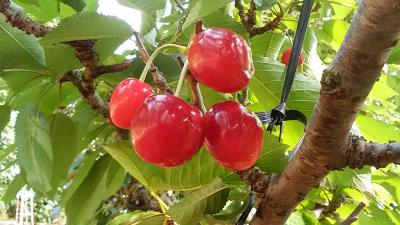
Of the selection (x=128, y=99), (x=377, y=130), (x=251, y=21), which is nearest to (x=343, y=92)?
(x=128, y=99)

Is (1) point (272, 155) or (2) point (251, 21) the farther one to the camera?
(2) point (251, 21)

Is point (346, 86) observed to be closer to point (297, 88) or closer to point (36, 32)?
point (297, 88)

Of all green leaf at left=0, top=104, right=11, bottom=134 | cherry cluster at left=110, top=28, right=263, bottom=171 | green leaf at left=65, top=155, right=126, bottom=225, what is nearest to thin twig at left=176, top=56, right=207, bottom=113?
cherry cluster at left=110, top=28, right=263, bottom=171

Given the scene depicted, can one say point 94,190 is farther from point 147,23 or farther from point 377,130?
point 377,130

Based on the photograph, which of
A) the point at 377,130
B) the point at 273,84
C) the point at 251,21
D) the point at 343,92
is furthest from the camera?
the point at 251,21

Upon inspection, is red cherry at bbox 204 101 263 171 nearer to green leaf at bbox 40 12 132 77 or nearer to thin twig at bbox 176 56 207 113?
thin twig at bbox 176 56 207 113

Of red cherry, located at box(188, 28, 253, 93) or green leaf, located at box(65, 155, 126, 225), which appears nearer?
red cherry, located at box(188, 28, 253, 93)
